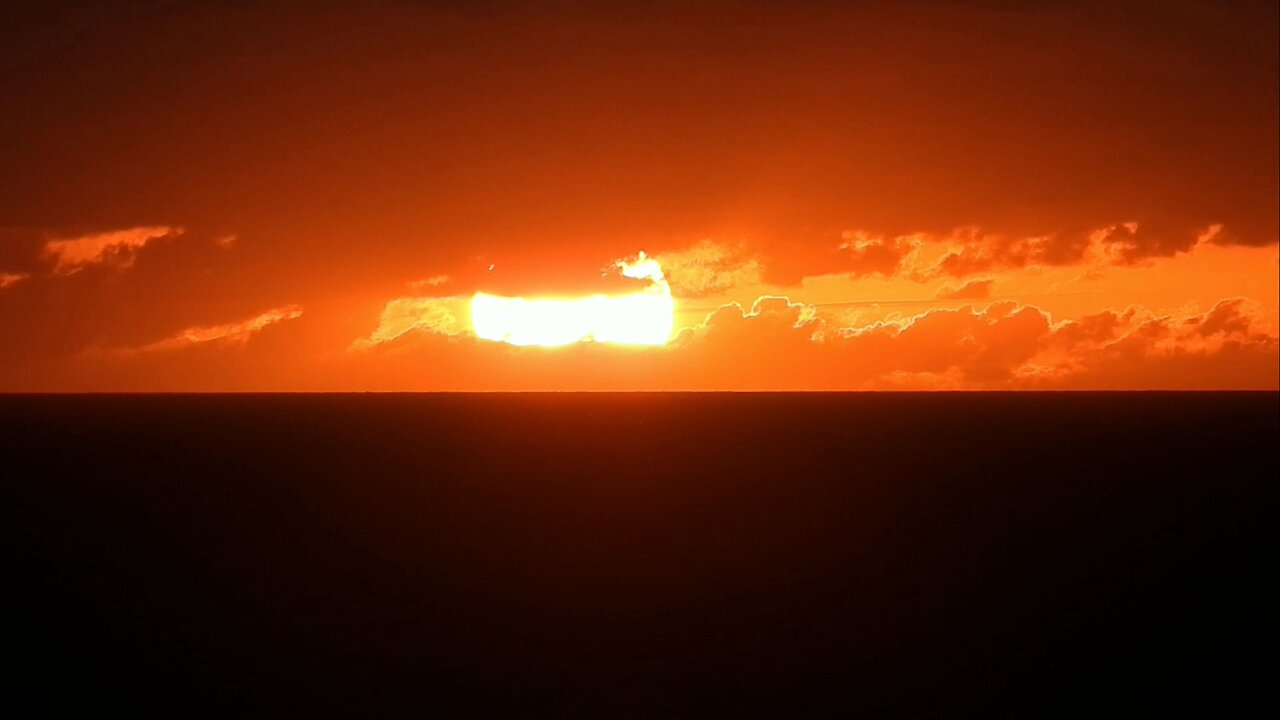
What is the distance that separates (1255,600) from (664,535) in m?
14.4

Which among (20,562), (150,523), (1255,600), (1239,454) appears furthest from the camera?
(1239,454)

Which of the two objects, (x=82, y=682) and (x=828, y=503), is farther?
(x=828, y=503)

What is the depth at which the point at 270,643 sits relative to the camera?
21406mm

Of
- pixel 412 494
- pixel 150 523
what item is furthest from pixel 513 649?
pixel 412 494

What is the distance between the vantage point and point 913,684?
18984 millimetres

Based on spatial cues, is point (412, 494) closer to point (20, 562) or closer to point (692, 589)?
point (20, 562)

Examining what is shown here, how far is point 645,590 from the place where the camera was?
2605cm

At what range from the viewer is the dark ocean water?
61.5ft

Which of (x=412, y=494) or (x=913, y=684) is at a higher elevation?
(x=412, y=494)

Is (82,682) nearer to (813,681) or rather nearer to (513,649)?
(513,649)

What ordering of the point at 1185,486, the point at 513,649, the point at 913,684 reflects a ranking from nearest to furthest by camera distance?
1. the point at 913,684
2. the point at 513,649
3. the point at 1185,486

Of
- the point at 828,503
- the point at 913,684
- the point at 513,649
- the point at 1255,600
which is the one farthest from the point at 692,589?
the point at 828,503

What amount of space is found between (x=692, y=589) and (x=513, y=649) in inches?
228

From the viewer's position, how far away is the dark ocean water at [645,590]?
18734 mm
